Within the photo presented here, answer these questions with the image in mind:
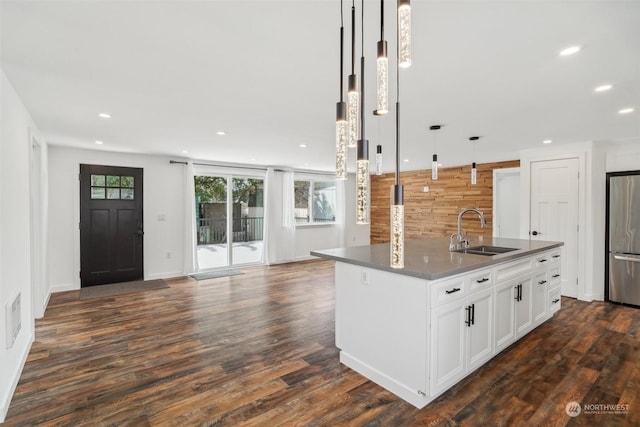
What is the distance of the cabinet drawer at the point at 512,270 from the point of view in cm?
267

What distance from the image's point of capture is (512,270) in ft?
9.34

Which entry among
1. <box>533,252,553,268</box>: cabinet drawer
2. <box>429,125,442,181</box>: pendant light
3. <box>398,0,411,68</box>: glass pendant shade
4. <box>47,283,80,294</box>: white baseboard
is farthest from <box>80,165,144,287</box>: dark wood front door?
<box>533,252,553,268</box>: cabinet drawer

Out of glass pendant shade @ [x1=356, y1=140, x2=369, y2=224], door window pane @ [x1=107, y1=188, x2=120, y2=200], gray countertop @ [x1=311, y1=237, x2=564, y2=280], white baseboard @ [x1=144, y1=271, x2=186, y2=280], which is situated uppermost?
door window pane @ [x1=107, y1=188, x2=120, y2=200]

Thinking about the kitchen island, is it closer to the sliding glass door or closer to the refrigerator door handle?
the refrigerator door handle

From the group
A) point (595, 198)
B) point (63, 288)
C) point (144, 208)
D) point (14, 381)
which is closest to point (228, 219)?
point (144, 208)

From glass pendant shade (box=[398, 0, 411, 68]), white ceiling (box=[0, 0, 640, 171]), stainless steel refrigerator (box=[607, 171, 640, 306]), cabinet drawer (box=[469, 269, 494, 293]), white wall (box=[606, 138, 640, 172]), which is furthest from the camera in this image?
white wall (box=[606, 138, 640, 172])

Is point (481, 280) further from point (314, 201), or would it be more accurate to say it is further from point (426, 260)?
point (314, 201)

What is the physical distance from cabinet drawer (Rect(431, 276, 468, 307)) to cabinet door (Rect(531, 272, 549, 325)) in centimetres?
147

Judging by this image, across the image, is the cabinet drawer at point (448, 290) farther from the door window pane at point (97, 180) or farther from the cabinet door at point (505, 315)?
the door window pane at point (97, 180)

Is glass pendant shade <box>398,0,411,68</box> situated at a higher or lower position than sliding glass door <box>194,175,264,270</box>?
higher

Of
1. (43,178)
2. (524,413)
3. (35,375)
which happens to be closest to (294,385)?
(524,413)

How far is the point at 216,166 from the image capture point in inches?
259

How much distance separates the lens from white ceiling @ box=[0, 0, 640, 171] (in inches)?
Answer: 61.4

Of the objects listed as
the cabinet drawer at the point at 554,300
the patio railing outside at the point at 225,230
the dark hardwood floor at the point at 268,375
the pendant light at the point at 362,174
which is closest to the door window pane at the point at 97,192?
the patio railing outside at the point at 225,230
